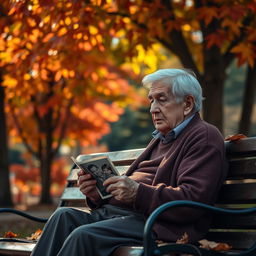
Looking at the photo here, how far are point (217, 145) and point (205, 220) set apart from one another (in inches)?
17.7

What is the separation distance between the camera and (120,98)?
1803cm

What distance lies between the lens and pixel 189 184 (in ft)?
13.2

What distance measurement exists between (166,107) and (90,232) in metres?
0.97

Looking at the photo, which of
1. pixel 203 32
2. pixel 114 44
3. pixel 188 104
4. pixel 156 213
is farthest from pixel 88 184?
pixel 114 44

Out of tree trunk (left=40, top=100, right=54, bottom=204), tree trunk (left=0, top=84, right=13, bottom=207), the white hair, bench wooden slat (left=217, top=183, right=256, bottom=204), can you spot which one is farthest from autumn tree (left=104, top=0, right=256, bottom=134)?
tree trunk (left=40, top=100, right=54, bottom=204)

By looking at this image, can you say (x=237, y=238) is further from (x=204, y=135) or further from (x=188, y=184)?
(x=204, y=135)

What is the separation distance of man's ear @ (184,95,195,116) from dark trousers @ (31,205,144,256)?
0.72 meters

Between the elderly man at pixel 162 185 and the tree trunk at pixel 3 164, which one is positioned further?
the tree trunk at pixel 3 164

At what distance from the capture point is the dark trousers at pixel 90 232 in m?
3.92

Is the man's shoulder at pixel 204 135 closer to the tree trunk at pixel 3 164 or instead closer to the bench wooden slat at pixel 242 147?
the bench wooden slat at pixel 242 147

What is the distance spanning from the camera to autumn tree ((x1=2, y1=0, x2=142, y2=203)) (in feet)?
25.7

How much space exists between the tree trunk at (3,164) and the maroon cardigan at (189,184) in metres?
11.3

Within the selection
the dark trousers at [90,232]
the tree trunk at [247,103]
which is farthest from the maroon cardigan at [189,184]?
the tree trunk at [247,103]

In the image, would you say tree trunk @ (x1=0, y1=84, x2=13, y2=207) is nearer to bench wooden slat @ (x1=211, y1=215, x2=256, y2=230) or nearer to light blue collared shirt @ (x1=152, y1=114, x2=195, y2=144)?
light blue collared shirt @ (x1=152, y1=114, x2=195, y2=144)
